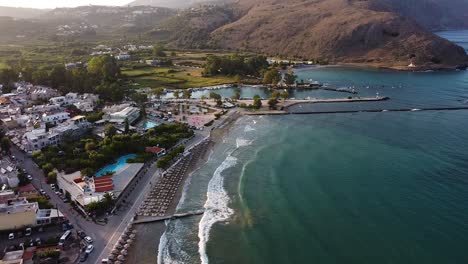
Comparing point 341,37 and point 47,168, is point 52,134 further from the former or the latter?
point 341,37

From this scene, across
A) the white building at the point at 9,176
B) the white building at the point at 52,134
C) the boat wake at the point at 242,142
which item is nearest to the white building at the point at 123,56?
the white building at the point at 52,134

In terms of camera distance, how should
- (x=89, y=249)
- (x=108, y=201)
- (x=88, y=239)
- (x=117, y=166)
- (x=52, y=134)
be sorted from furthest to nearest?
(x=52, y=134) < (x=117, y=166) < (x=108, y=201) < (x=88, y=239) < (x=89, y=249)

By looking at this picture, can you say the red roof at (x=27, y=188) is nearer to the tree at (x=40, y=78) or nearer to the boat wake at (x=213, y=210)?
the boat wake at (x=213, y=210)

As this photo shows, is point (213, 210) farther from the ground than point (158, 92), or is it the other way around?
point (158, 92)

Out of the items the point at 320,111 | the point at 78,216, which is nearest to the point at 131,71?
the point at 320,111

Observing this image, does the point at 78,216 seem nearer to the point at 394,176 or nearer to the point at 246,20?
the point at 394,176

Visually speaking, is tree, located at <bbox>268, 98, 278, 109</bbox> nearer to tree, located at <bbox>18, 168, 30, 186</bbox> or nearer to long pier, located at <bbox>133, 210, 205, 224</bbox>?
long pier, located at <bbox>133, 210, 205, 224</bbox>

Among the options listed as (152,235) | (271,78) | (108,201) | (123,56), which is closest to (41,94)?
(108,201)
